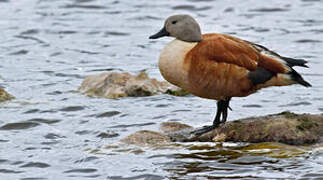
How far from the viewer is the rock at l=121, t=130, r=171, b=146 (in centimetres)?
834

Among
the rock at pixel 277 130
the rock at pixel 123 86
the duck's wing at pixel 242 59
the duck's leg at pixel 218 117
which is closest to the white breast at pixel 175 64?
the duck's wing at pixel 242 59

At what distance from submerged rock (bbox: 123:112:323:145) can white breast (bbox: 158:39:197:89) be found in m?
0.69

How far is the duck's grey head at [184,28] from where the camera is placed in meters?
8.23

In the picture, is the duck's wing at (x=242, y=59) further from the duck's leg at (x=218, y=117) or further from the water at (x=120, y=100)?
the water at (x=120, y=100)

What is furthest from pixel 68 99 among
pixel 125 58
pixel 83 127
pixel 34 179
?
pixel 34 179

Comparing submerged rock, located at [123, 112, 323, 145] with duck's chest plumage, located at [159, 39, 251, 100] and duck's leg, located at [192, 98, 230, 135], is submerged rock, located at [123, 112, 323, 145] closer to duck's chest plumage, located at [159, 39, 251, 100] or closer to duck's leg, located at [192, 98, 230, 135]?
duck's leg, located at [192, 98, 230, 135]

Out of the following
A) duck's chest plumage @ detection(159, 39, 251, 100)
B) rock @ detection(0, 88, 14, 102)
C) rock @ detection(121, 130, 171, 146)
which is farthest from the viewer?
rock @ detection(0, 88, 14, 102)

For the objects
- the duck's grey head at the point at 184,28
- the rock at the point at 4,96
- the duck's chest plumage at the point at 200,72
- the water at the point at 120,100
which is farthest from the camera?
the rock at the point at 4,96

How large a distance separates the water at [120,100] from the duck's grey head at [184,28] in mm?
1195

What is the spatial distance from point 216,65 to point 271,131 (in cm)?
92

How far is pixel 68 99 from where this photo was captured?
35.3 ft

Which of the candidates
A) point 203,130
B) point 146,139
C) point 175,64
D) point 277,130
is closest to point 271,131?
point 277,130

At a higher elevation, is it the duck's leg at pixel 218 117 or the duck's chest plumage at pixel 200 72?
the duck's chest plumage at pixel 200 72

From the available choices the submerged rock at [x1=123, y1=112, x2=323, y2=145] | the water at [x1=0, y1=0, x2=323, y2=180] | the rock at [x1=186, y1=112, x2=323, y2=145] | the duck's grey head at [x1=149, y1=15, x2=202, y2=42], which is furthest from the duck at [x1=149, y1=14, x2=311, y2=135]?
the water at [x1=0, y1=0, x2=323, y2=180]
